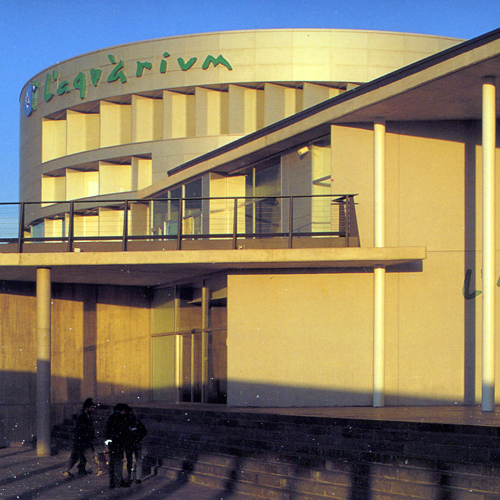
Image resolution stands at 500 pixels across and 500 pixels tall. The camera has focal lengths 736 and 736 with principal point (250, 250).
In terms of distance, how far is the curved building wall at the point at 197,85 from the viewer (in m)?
Answer: 33.6

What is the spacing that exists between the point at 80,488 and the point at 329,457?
4.27 metres

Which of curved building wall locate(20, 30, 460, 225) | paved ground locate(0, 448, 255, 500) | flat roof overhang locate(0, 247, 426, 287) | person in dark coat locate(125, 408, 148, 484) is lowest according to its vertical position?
paved ground locate(0, 448, 255, 500)

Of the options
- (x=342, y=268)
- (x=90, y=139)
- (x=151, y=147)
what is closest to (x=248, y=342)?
(x=342, y=268)

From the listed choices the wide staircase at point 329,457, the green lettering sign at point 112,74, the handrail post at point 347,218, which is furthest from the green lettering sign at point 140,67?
the wide staircase at point 329,457

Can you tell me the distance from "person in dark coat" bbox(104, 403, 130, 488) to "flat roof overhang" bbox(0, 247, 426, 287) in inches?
192

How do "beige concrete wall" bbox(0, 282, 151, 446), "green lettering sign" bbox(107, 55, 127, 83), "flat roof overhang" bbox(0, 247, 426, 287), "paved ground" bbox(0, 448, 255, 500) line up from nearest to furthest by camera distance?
1. "paved ground" bbox(0, 448, 255, 500)
2. "flat roof overhang" bbox(0, 247, 426, 287)
3. "beige concrete wall" bbox(0, 282, 151, 446)
4. "green lettering sign" bbox(107, 55, 127, 83)

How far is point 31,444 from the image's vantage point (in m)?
19.8

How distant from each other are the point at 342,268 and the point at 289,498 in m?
7.38

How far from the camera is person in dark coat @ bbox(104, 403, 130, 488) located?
12367mm

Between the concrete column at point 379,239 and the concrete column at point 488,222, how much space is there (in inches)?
107

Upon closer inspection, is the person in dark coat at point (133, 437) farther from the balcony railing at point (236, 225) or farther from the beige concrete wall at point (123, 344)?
the beige concrete wall at point (123, 344)

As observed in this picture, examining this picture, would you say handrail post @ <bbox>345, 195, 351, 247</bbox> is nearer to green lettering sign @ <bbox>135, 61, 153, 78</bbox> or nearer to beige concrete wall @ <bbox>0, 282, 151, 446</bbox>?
beige concrete wall @ <bbox>0, 282, 151, 446</bbox>

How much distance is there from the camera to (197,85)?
3422 cm

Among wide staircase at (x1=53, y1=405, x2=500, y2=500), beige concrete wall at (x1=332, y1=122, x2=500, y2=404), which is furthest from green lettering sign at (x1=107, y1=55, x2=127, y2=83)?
wide staircase at (x1=53, y1=405, x2=500, y2=500)
